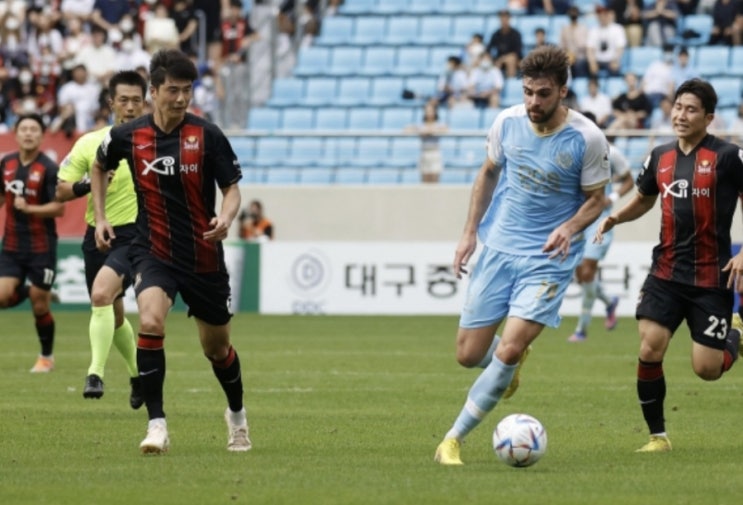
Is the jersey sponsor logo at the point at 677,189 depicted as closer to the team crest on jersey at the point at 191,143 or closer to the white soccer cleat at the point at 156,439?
the team crest on jersey at the point at 191,143

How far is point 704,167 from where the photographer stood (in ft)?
32.2

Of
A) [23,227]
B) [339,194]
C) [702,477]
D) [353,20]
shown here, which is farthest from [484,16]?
[702,477]

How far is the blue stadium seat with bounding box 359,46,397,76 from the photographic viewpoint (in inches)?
1211

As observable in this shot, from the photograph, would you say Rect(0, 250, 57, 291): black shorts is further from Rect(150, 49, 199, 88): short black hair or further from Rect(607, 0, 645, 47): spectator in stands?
Rect(607, 0, 645, 47): spectator in stands

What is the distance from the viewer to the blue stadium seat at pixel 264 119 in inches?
1193

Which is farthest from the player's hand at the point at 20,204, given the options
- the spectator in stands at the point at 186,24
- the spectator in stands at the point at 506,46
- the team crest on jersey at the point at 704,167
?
the spectator in stands at the point at 186,24

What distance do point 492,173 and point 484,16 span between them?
21.9 meters

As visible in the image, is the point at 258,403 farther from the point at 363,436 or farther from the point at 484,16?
the point at 484,16

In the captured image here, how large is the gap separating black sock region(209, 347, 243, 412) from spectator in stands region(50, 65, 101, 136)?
19649mm

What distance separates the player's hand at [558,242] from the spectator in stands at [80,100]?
68.1 ft

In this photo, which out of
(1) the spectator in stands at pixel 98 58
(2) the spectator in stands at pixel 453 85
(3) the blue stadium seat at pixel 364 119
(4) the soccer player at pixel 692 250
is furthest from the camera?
(1) the spectator in stands at pixel 98 58

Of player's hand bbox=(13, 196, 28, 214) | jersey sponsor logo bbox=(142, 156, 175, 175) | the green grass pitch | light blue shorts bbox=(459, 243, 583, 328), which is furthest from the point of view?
player's hand bbox=(13, 196, 28, 214)

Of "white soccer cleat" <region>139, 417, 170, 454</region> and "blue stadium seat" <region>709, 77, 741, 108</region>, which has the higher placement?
"blue stadium seat" <region>709, 77, 741, 108</region>

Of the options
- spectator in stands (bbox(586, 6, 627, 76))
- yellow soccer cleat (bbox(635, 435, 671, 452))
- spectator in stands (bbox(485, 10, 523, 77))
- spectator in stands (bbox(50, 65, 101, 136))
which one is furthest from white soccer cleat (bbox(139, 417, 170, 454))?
spectator in stands (bbox(586, 6, 627, 76))
